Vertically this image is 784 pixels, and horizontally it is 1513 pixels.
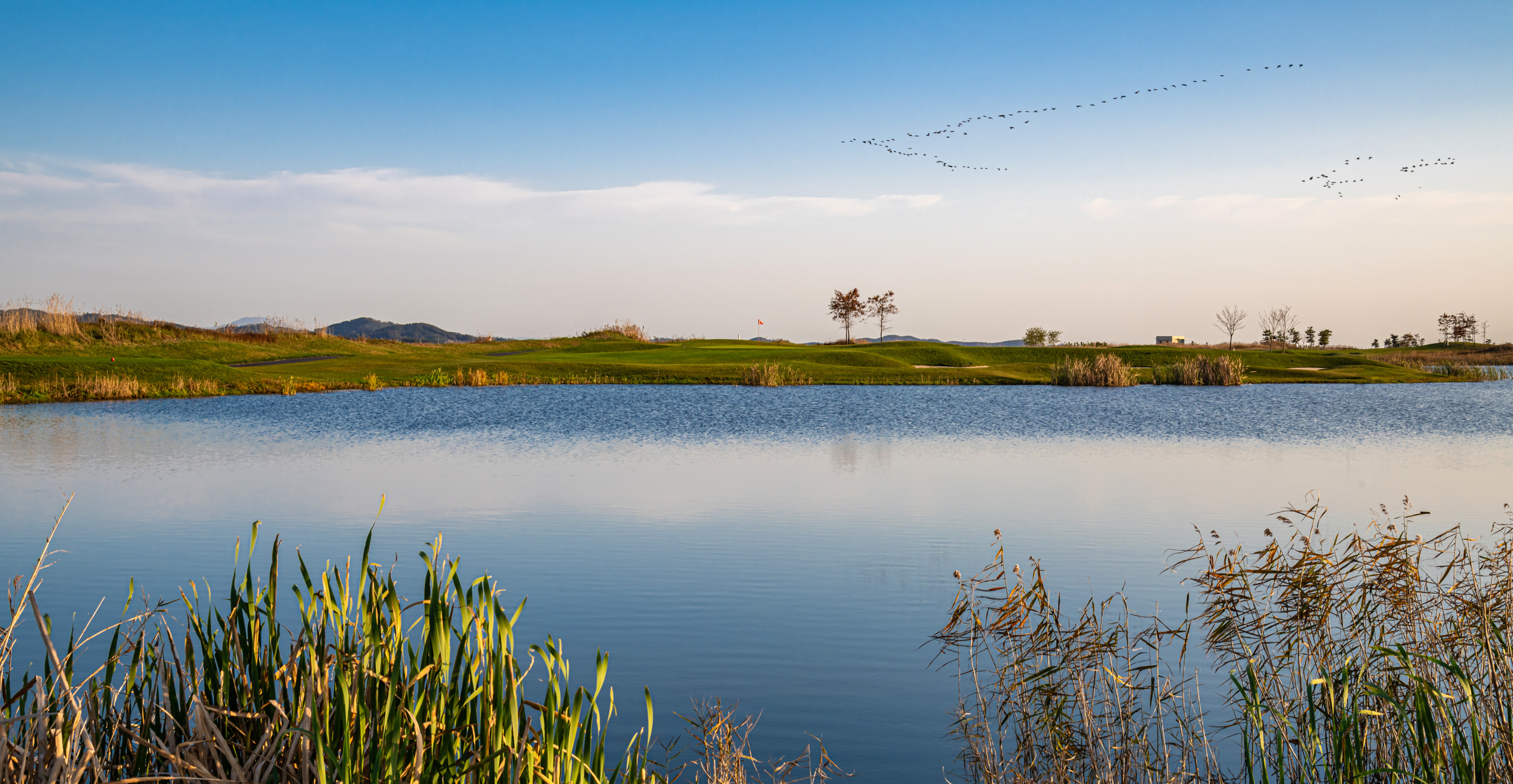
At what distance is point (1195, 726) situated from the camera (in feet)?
16.3

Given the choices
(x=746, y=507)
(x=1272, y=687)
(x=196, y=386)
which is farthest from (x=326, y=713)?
(x=196, y=386)

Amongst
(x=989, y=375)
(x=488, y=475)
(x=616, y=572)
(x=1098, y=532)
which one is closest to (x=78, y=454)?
(x=488, y=475)

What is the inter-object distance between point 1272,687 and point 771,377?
33.4 meters

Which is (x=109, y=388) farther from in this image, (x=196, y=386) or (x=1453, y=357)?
(x=1453, y=357)

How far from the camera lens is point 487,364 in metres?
45.3

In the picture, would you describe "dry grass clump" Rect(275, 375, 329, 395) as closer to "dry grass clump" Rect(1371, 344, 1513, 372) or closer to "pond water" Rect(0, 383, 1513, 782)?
"pond water" Rect(0, 383, 1513, 782)

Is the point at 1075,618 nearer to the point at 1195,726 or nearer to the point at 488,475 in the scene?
the point at 1195,726

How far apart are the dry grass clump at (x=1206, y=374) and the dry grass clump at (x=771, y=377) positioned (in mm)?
15815

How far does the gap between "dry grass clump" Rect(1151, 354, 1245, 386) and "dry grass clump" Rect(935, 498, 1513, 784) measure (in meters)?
36.2

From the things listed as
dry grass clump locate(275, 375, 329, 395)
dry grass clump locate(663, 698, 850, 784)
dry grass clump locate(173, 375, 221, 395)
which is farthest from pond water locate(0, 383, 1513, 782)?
dry grass clump locate(275, 375, 329, 395)

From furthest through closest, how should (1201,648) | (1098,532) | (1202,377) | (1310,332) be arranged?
(1310,332) < (1202,377) < (1098,532) < (1201,648)

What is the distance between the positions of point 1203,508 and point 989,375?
32.1 m

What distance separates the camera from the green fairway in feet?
101

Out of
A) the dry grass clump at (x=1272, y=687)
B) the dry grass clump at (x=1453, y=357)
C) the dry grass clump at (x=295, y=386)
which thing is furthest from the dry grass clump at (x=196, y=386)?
the dry grass clump at (x=1453, y=357)
